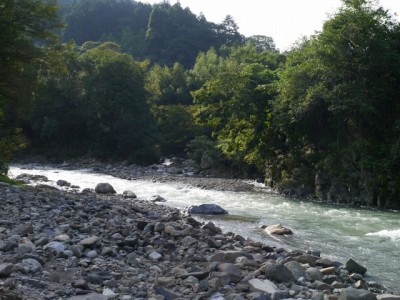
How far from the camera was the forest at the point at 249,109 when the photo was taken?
1847 centimetres

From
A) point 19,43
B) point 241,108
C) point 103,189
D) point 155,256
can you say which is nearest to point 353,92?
point 241,108

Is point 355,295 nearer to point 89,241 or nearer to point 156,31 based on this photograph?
point 89,241

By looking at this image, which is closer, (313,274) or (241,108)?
(313,274)

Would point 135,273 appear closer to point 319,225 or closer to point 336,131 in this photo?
point 319,225

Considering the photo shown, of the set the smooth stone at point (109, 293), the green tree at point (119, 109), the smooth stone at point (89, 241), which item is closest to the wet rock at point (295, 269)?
the smooth stone at point (109, 293)

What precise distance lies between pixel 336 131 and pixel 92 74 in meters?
25.5

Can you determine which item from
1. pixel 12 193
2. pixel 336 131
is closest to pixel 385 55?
pixel 336 131

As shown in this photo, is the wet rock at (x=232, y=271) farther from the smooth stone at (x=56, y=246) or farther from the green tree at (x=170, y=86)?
the green tree at (x=170, y=86)

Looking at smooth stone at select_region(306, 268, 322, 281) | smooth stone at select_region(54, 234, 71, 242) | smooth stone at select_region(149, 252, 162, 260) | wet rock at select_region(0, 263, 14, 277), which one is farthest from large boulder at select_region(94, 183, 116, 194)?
wet rock at select_region(0, 263, 14, 277)

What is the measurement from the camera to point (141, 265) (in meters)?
6.95

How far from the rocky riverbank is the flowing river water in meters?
1.26

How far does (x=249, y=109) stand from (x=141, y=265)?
64.2 feet

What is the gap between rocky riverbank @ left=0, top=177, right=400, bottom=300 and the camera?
569 centimetres

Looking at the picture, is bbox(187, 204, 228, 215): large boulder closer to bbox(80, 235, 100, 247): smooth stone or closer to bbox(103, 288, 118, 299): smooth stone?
bbox(80, 235, 100, 247): smooth stone
